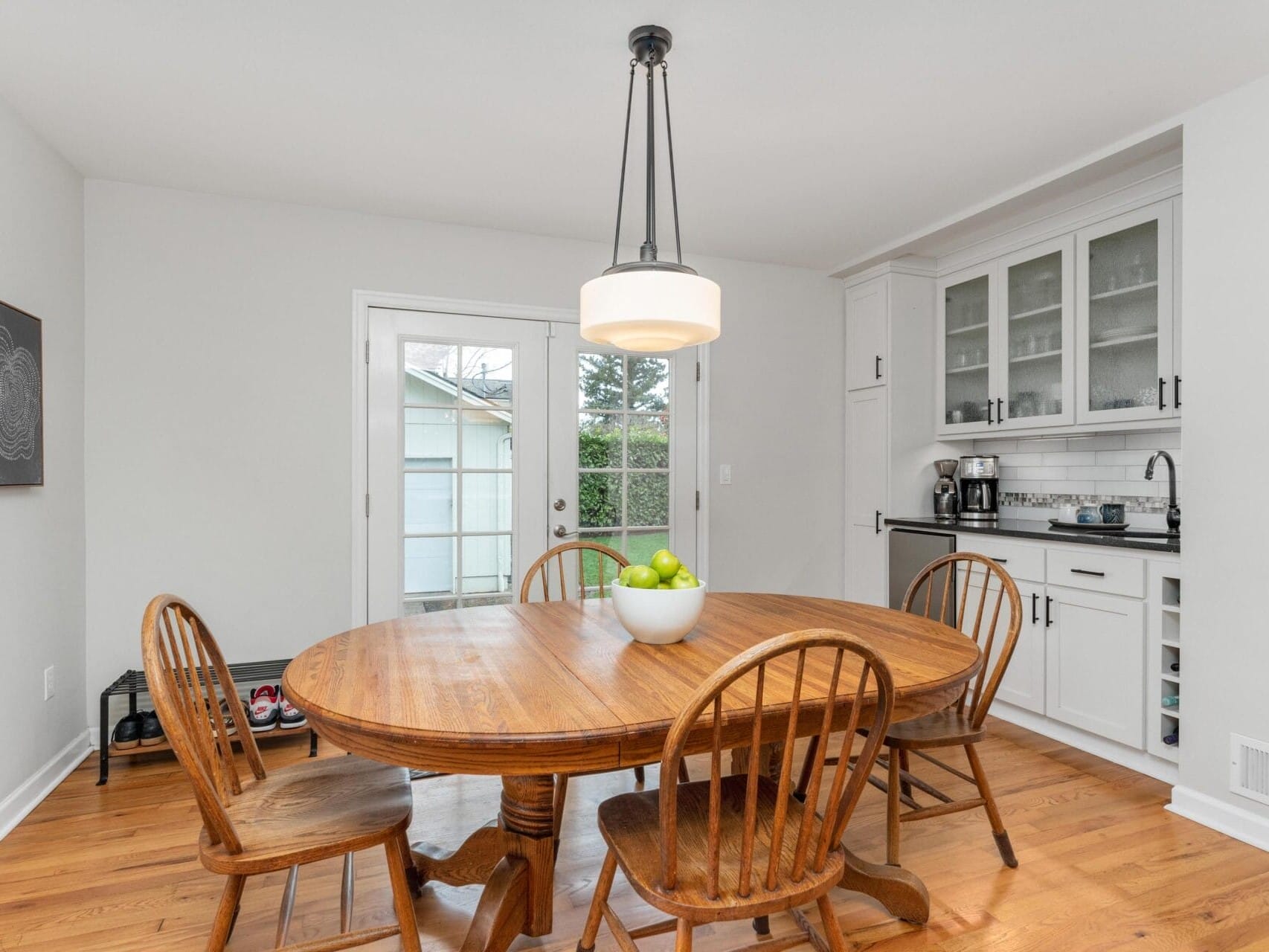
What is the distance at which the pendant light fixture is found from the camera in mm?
1748

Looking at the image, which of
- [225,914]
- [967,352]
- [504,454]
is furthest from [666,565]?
[967,352]

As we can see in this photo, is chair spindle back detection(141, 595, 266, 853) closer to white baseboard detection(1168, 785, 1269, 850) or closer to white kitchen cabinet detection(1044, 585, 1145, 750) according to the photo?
white baseboard detection(1168, 785, 1269, 850)

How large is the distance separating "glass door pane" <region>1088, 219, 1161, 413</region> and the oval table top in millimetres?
1727

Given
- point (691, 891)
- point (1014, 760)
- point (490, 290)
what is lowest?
point (1014, 760)

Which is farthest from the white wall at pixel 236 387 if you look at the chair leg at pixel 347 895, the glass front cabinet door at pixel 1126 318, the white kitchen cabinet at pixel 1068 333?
the glass front cabinet door at pixel 1126 318

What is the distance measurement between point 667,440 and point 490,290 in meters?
1.19

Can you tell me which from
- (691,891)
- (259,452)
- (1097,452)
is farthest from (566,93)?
(1097,452)

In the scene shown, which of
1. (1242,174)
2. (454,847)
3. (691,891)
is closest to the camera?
(691,891)

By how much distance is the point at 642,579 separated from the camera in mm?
1759

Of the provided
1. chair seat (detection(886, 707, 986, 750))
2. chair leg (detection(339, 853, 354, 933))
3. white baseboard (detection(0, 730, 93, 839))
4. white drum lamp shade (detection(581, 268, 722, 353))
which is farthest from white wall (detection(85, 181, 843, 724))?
chair seat (detection(886, 707, 986, 750))

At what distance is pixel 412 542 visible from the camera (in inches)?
139

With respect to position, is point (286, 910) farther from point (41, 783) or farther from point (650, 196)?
point (650, 196)

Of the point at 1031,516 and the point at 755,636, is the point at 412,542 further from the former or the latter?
the point at 1031,516

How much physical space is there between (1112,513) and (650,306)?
102 inches
